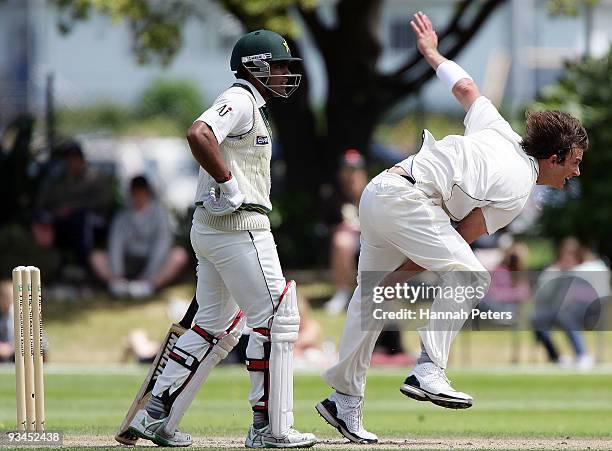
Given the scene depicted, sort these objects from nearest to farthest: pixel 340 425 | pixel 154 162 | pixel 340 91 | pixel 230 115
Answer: pixel 230 115 < pixel 340 425 < pixel 340 91 < pixel 154 162

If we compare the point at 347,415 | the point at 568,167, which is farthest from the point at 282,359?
the point at 568,167

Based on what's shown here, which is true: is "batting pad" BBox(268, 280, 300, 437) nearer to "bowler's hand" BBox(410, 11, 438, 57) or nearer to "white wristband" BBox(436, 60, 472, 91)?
"white wristband" BBox(436, 60, 472, 91)

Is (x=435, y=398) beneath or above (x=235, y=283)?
beneath

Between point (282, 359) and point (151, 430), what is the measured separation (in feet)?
2.72

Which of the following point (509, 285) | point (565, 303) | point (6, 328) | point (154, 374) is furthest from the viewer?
point (565, 303)

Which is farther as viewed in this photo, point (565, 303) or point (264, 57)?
point (565, 303)

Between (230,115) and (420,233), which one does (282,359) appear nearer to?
(420,233)

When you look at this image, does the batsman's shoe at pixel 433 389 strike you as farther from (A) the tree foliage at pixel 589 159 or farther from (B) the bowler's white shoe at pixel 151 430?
(A) the tree foliage at pixel 589 159

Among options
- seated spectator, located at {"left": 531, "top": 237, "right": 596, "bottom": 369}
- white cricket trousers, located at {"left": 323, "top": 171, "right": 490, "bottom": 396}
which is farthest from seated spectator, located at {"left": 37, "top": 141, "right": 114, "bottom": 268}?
white cricket trousers, located at {"left": 323, "top": 171, "right": 490, "bottom": 396}

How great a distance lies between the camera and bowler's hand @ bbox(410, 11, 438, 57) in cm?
818

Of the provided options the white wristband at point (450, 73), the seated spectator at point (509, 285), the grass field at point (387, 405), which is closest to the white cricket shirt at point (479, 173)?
the white wristband at point (450, 73)

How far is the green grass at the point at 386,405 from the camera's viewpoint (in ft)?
31.1

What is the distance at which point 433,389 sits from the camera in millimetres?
7426

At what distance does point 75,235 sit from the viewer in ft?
57.6
